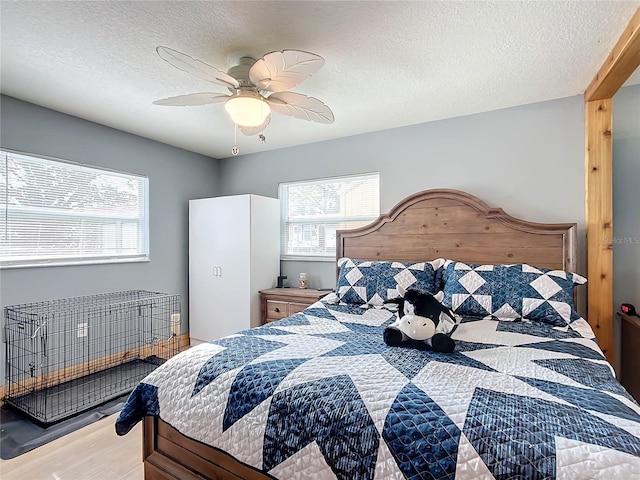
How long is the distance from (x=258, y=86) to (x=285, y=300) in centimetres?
210

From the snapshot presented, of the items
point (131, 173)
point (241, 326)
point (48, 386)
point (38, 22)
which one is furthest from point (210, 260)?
point (38, 22)

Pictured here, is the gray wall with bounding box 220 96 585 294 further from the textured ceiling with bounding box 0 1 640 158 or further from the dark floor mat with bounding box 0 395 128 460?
A: the dark floor mat with bounding box 0 395 128 460

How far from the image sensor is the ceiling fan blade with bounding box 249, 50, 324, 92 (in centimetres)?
162

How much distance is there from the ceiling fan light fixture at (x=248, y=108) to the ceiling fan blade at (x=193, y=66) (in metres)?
0.08

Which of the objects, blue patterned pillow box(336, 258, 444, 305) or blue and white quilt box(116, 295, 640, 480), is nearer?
blue and white quilt box(116, 295, 640, 480)

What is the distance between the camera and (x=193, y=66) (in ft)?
A: 5.66

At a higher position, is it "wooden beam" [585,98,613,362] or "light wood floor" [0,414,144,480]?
"wooden beam" [585,98,613,362]

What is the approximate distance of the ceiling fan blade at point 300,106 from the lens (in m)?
2.05

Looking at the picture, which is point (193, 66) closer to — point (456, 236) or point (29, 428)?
point (456, 236)

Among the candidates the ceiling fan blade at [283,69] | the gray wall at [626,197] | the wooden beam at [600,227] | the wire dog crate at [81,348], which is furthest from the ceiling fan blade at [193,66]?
the gray wall at [626,197]

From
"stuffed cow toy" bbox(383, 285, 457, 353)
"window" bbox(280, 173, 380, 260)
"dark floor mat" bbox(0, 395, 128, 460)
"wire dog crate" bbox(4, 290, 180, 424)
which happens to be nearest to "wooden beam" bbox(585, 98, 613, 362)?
"stuffed cow toy" bbox(383, 285, 457, 353)

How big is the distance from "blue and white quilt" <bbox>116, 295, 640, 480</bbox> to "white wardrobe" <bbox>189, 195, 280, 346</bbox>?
6.00ft

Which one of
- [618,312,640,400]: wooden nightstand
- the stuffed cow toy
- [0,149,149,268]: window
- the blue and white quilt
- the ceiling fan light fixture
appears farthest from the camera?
[0,149,149,268]: window

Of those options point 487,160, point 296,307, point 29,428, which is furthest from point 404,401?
point 29,428
